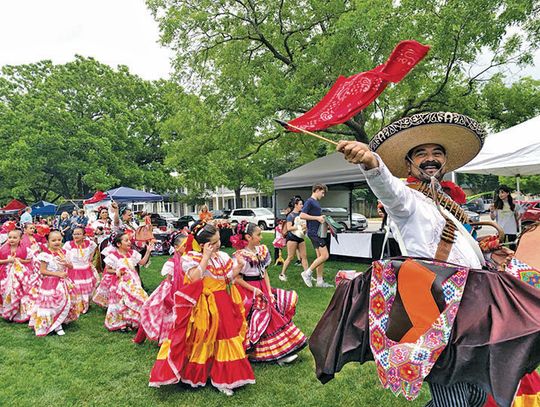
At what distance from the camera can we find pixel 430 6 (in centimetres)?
908

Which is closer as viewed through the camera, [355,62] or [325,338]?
[325,338]

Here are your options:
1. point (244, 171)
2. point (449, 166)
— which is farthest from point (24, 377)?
point (244, 171)

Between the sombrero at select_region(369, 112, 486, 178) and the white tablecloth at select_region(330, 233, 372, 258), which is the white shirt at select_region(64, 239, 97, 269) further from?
the sombrero at select_region(369, 112, 486, 178)

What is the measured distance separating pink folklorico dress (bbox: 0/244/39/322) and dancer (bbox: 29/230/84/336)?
546 millimetres

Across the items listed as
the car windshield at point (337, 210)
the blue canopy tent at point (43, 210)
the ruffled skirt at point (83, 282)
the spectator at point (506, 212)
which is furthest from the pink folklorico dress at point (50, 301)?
the blue canopy tent at point (43, 210)

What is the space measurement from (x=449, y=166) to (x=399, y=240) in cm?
67

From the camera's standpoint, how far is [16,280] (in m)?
6.07

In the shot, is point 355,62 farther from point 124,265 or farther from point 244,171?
point 244,171

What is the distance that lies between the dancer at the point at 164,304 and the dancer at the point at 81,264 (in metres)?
2.41

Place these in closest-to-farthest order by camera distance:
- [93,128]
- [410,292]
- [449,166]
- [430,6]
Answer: [410,292] → [449,166] → [430,6] → [93,128]

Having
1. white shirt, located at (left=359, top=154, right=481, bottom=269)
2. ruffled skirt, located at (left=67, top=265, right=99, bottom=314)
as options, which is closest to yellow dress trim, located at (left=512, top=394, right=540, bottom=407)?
white shirt, located at (left=359, top=154, right=481, bottom=269)

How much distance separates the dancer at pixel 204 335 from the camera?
350cm

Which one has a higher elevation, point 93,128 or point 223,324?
point 93,128

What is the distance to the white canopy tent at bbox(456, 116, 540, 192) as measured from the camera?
5.69 metres
